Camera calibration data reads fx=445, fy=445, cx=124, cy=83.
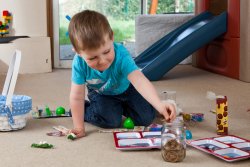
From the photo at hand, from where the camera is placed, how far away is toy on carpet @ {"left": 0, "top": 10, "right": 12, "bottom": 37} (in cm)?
331

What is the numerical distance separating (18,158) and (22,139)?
21 cm

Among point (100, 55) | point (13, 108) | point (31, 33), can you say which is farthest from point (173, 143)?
point (31, 33)

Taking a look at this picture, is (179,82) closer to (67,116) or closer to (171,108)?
(67,116)

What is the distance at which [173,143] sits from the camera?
126 cm

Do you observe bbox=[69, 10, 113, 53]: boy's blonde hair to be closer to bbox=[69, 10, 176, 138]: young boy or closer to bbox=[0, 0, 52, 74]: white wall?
bbox=[69, 10, 176, 138]: young boy

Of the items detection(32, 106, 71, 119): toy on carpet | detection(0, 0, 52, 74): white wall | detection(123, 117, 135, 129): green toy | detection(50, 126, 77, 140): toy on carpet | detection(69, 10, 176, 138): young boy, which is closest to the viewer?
detection(69, 10, 176, 138): young boy

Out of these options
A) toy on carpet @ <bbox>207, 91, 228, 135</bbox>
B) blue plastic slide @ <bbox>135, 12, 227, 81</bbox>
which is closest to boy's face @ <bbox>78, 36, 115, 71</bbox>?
toy on carpet @ <bbox>207, 91, 228, 135</bbox>

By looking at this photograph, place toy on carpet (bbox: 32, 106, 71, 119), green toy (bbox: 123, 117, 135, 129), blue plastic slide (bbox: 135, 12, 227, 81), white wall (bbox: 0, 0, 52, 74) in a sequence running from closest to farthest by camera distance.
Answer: green toy (bbox: 123, 117, 135, 129)
toy on carpet (bbox: 32, 106, 71, 119)
blue plastic slide (bbox: 135, 12, 227, 81)
white wall (bbox: 0, 0, 52, 74)

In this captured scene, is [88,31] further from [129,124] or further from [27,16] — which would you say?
[27,16]

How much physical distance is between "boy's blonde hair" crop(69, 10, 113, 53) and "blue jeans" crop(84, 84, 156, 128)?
0.38 m

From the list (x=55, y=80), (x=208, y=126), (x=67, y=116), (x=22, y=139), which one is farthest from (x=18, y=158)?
(x=55, y=80)

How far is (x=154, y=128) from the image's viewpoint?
5.25ft

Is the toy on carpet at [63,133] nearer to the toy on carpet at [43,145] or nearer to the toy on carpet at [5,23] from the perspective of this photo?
the toy on carpet at [43,145]

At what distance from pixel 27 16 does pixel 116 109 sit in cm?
188
